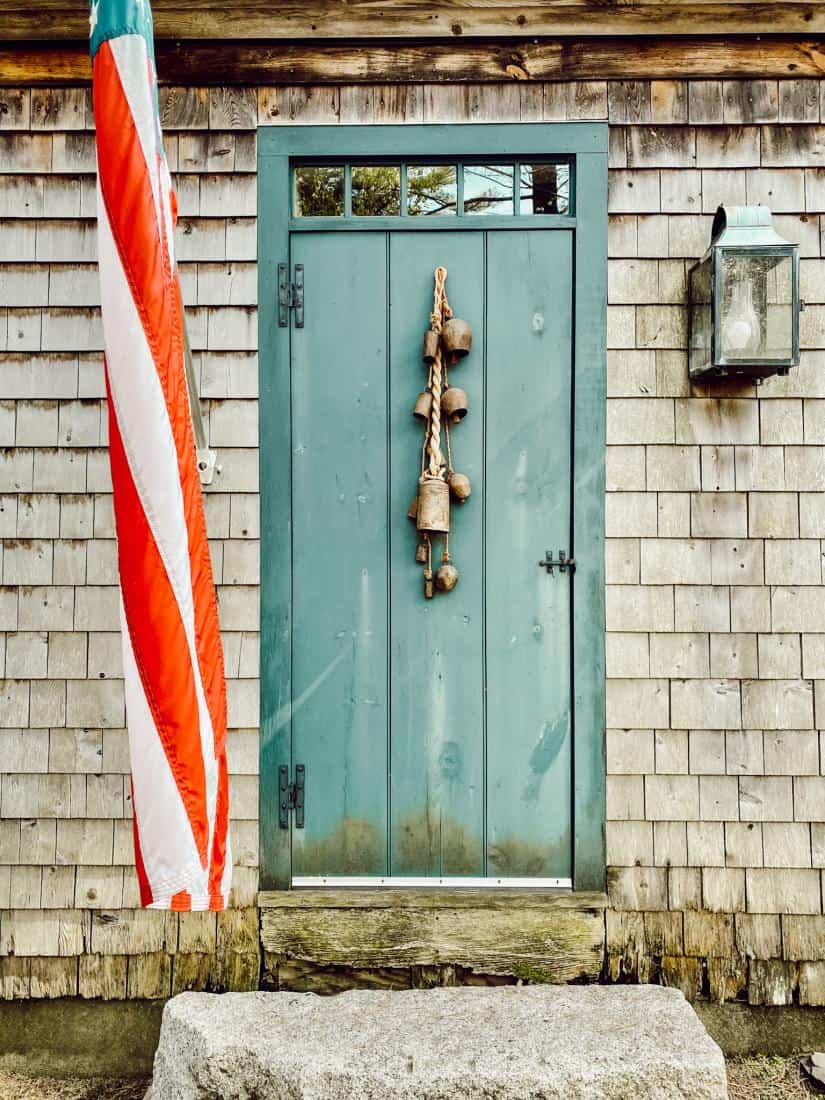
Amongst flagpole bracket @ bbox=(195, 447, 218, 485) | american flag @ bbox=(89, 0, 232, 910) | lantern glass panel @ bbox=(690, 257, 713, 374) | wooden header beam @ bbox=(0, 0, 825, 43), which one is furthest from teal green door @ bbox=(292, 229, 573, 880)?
american flag @ bbox=(89, 0, 232, 910)

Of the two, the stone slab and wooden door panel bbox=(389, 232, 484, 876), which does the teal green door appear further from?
the stone slab

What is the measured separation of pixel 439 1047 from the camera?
2186 mm

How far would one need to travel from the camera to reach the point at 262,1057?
7.11 ft

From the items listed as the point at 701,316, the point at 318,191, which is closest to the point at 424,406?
the point at 318,191

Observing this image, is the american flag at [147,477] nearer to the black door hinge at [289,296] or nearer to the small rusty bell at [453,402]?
the black door hinge at [289,296]

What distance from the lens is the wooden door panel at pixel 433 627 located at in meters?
2.71

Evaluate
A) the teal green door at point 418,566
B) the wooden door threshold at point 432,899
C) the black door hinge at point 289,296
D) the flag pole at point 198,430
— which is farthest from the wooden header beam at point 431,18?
the wooden door threshold at point 432,899

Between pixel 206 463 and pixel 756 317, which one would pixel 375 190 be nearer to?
pixel 206 463

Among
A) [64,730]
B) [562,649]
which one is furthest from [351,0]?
[64,730]

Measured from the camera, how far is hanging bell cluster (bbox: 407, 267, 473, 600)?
2.63m

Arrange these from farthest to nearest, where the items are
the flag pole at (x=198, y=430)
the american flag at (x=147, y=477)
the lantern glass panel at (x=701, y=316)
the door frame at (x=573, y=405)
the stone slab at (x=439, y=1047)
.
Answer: the door frame at (x=573, y=405) < the lantern glass panel at (x=701, y=316) < the flag pole at (x=198, y=430) < the stone slab at (x=439, y=1047) < the american flag at (x=147, y=477)

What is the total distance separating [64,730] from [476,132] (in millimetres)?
2285

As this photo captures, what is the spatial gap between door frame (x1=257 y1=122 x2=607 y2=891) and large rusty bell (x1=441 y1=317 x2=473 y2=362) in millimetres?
318

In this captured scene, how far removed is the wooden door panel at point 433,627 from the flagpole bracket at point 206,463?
55 cm
